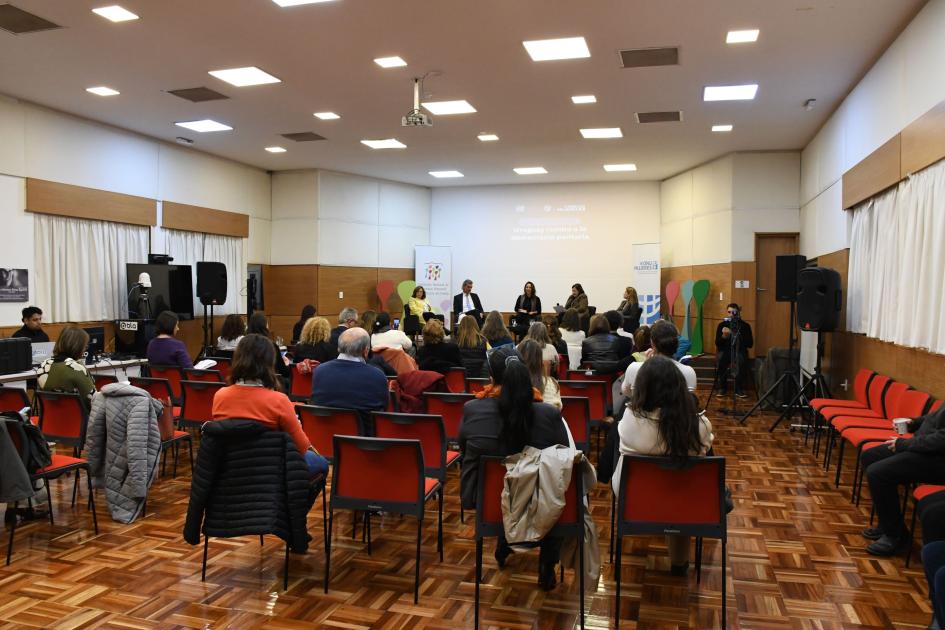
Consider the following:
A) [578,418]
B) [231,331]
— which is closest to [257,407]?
[578,418]

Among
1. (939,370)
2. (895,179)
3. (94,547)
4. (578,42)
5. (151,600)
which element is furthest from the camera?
(578,42)

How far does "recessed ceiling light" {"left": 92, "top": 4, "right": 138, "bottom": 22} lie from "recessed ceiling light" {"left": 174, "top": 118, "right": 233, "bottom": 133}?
3677 mm

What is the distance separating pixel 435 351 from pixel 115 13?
4108mm

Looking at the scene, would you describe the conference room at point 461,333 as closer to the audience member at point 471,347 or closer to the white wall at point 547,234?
the audience member at point 471,347

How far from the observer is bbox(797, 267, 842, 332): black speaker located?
7.49 meters

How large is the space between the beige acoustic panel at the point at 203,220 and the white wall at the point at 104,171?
15 centimetres

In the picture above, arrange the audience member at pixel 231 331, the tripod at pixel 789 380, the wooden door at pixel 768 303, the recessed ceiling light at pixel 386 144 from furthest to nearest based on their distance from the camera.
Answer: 1. the wooden door at pixel 768 303
2. the recessed ceiling light at pixel 386 144
3. the tripod at pixel 789 380
4. the audience member at pixel 231 331

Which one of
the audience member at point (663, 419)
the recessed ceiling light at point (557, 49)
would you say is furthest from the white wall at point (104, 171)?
the audience member at point (663, 419)

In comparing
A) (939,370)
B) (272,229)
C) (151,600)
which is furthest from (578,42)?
(272,229)

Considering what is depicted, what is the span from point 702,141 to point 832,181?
2.42 meters

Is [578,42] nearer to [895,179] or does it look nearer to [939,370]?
[895,179]

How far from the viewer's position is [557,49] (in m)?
6.77

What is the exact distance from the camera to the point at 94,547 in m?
4.17

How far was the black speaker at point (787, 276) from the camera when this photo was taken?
8.55m
